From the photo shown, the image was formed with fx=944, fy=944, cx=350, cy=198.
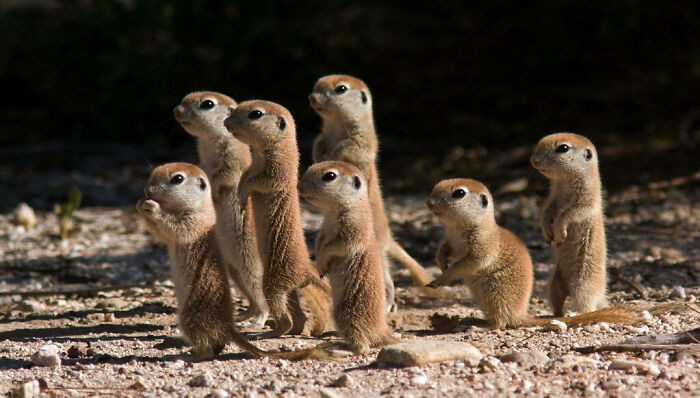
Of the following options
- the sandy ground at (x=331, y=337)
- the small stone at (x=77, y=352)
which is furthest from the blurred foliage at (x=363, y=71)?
the small stone at (x=77, y=352)

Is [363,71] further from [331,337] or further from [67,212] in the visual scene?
[331,337]

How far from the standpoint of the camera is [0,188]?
1089cm

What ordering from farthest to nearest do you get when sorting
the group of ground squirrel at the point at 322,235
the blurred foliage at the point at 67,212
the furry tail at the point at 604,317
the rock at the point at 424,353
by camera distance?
the blurred foliage at the point at 67,212
the furry tail at the point at 604,317
the group of ground squirrel at the point at 322,235
the rock at the point at 424,353

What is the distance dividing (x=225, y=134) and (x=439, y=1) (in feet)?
27.3

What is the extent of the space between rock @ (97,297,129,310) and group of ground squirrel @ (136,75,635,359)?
2.97ft

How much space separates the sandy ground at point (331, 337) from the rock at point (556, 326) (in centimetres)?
7

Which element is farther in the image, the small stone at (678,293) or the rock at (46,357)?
the small stone at (678,293)

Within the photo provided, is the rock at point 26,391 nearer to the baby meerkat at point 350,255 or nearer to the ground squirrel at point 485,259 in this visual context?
the baby meerkat at point 350,255

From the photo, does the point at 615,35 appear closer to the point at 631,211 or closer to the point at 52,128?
the point at 631,211

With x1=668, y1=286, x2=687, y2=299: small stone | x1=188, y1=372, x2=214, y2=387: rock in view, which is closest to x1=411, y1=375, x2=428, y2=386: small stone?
x1=188, y1=372, x2=214, y2=387: rock

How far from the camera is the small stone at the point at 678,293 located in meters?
6.40

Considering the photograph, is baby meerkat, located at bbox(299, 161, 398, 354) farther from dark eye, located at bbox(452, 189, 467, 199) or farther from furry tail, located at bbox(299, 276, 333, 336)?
dark eye, located at bbox(452, 189, 467, 199)

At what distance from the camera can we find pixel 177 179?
17.3ft

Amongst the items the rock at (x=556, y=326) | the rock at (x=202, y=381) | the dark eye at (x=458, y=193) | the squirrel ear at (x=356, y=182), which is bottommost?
the rock at (x=202, y=381)
